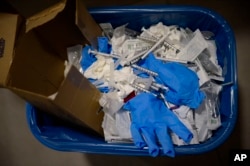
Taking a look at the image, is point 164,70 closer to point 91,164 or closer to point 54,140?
point 54,140

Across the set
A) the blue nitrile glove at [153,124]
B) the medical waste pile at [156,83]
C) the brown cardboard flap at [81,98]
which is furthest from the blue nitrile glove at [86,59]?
the blue nitrile glove at [153,124]

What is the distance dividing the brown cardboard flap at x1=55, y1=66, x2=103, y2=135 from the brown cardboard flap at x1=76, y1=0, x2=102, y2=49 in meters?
0.18

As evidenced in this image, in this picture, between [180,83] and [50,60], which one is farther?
[50,60]

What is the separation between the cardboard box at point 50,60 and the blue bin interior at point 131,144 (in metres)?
0.07

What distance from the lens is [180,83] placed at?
0.90 m

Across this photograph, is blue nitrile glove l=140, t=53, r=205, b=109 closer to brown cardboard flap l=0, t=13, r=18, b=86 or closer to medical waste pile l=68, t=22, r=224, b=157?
medical waste pile l=68, t=22, r=224, b=157

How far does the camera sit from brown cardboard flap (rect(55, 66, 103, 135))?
0.80 metres

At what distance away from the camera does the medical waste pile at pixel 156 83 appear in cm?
91

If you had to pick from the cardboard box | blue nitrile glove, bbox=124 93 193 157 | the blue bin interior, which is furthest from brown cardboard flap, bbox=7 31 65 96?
blue nitrile glove, bbox=124 93 193 157

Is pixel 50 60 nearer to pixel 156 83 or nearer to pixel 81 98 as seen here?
pixel 81 98

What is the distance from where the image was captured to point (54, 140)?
3.18 ft

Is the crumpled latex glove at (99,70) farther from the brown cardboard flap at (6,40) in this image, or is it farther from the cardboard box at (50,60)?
the brown cardboard flap at (6,40)

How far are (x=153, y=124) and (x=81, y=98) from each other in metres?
0.23

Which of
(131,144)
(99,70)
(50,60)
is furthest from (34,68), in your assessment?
(131,144)
